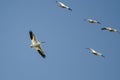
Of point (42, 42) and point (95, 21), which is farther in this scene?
point (42, 42)

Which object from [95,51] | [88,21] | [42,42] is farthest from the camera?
[42,42]

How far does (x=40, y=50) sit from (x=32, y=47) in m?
1.58

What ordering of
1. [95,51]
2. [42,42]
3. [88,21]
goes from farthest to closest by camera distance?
1. [42,42]
2. [95,51]
3. [88,21]

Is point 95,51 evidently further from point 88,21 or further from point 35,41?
point 35,41

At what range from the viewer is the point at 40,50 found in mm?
32375

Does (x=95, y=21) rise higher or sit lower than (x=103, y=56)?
higher

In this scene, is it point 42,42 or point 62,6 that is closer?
point 62,6

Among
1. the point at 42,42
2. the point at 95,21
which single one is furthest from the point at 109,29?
the point at 42,42

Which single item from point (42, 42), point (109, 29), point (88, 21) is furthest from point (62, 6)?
point (42, 42)

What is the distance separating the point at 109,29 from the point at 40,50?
10.4 metres

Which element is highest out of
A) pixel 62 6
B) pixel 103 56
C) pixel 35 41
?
pixel 62 6

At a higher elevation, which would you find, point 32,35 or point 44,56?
point 32,35

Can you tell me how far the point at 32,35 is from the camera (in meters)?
31.5

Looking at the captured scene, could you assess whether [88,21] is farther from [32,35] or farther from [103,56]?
[32,35]
